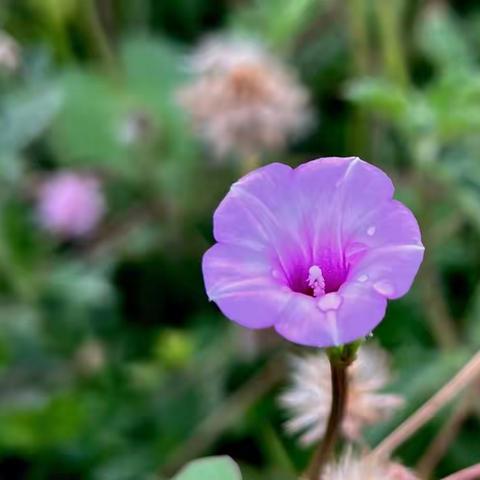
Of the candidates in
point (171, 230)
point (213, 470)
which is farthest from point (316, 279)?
point (171, 230)

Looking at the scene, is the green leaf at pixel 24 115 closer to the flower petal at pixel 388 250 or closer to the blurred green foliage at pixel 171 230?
the blurred green foliage at pixel 171 230

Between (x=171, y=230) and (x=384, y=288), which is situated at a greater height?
(x=384, y=288)

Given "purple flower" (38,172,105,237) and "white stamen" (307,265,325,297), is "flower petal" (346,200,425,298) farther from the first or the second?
"purple flower" (38,172,105,237)

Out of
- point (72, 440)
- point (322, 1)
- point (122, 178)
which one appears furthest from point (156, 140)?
point (72, 440)

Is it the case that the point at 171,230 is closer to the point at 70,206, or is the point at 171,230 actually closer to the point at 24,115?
the point at 70,206

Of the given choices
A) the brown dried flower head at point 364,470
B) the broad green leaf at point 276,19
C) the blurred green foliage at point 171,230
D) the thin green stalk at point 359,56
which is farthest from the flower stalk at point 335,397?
the thin green stalk at point 359,56

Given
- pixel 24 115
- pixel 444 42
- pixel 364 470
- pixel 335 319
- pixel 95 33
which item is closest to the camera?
pixel 335 319

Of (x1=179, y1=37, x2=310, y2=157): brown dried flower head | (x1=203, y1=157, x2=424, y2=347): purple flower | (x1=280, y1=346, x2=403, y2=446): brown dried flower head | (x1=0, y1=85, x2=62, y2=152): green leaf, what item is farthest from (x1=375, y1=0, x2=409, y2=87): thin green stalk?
(x1=203, y1=157, x2=424, y2=347): purple flower

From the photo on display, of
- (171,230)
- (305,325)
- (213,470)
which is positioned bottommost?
(171,230)
